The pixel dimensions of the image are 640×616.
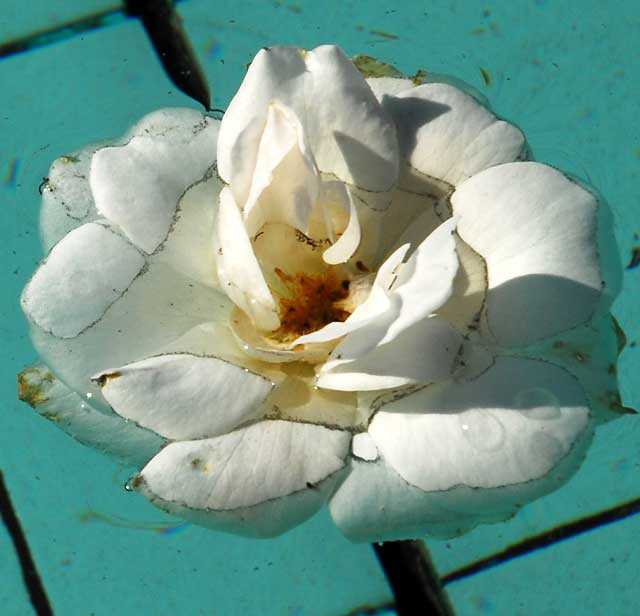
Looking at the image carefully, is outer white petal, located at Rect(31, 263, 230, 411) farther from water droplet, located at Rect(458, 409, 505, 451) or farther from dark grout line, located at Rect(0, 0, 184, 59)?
dark grout line, located at Rect(0, 0, 184, 59)

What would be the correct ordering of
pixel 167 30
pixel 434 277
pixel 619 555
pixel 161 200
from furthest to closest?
pixel 167 30 → pixel 619 555 → pixel 161 200 → pixel 434 277

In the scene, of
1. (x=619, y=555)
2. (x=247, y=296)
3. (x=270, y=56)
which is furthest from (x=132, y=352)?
(x=619, y=555)

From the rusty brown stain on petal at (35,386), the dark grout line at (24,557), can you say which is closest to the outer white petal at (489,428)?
the rusty brown stain on petal at (35,386)

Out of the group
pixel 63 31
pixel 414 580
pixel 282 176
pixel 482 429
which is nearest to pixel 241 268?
pixel 282 176

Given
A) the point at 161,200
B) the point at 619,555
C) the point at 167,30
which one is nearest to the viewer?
the point at 161,200

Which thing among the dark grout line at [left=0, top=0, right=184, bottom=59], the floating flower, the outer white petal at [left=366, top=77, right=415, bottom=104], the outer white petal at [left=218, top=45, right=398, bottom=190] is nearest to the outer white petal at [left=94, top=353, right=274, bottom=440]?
the floating flower

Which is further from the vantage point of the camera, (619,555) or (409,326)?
(619,555)

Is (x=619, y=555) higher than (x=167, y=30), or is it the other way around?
(x=167, y=30)

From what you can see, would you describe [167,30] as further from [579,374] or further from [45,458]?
[579,374]

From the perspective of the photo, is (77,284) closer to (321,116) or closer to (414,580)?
(321,116)
